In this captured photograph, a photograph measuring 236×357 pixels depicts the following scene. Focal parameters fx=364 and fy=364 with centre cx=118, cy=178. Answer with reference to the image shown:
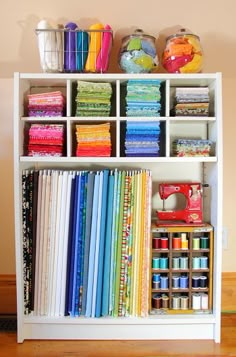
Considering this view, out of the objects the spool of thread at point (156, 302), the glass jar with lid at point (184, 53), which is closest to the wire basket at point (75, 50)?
the glass jar with lid at point (184, 53)

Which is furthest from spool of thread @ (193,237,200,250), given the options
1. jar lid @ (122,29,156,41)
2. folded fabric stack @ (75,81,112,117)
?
jar lid @ (122,29,156,41)

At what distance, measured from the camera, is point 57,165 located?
1.99 meters

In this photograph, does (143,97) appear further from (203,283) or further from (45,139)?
(203,283)

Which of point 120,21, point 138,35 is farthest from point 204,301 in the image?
point 120,21

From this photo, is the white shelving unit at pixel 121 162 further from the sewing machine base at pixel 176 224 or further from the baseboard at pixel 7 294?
the baseboard at pixel 7 294

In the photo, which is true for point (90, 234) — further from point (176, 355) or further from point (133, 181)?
point (176, 355)

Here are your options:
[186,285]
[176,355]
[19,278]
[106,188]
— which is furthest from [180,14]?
[176,355]

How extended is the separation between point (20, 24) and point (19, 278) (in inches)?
52.2

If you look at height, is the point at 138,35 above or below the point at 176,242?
above

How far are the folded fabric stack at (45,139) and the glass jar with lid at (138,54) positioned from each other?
0.44 metres

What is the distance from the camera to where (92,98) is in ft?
5.75

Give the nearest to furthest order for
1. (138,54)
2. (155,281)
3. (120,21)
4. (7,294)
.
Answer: (138,54), (155,281), (120,21), (7,294)

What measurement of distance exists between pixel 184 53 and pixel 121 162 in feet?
1.98

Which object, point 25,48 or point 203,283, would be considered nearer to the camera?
point 203,283
